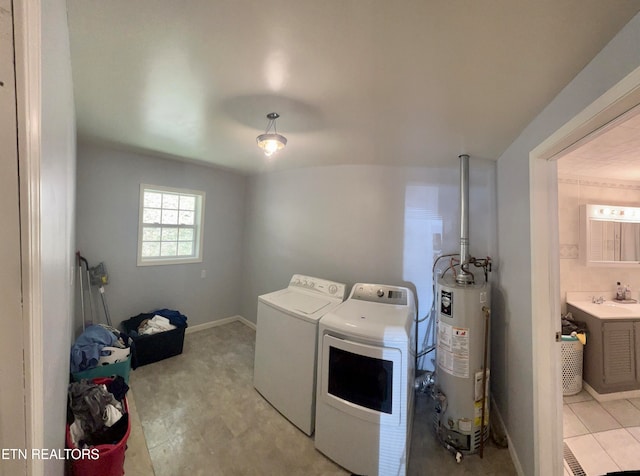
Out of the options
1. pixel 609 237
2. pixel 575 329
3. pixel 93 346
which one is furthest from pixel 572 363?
pixel 93 346

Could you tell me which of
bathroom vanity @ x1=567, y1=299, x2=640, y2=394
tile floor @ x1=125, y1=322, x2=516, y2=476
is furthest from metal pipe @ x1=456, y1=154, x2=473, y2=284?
bathroom vanity @ x1=567, y1=299, x2=640, y2=394

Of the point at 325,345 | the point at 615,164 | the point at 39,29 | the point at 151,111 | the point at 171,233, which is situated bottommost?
the point at 325,345

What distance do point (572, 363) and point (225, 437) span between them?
318cm

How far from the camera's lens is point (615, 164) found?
2178mm

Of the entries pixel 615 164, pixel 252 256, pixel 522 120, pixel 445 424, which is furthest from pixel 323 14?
pixel 252 256

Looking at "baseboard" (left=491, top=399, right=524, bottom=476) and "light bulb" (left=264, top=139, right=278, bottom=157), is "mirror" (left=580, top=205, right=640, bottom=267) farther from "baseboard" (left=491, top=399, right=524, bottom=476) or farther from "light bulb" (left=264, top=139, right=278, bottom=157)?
"light bulb" (left=264, top=139, right=278, bottom=157)

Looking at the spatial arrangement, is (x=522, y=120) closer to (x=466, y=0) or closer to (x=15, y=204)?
(x=466, y=0)

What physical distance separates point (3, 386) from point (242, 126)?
75.4 inches

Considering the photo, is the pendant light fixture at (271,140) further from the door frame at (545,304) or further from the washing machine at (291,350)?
the door frame at (545,304)

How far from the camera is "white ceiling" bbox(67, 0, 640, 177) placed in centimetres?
87

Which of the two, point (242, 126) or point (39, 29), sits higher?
point (242, 126)

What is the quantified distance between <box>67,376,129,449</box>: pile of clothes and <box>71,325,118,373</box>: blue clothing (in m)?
0.43

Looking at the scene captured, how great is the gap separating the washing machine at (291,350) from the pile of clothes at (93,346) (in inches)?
54.6

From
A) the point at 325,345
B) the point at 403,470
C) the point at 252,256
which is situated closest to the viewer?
the point at 403,470
